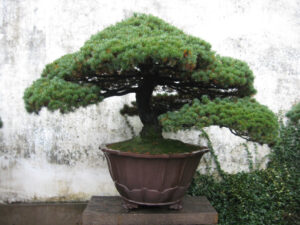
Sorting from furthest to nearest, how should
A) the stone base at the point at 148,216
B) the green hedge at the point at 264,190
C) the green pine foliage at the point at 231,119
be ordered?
the green hedge at the point at 264,190 < the stone base at the point at 148,216 < the green pine foliage at the point at 231,119

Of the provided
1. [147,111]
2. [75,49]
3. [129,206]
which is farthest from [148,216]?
[75,49]

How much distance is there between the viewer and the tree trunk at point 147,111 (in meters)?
1.64

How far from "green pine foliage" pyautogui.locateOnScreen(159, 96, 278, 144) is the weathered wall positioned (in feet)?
3.74

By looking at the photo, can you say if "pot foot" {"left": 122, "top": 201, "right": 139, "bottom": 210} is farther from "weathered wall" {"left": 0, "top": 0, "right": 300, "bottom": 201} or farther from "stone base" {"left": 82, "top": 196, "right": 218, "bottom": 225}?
"weathered wall" {"left": 0, "top": 0, "right": 300, "bottom": 201}

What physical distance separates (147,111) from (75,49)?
1.09 meters

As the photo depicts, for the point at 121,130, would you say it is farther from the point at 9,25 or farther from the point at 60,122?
the point at 9,25

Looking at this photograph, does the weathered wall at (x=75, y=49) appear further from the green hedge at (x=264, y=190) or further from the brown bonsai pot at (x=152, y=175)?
the brown bonsai pot at (x=152, y=175)

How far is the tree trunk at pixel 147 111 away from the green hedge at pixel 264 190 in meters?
0.95

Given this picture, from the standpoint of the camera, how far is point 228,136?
2.45 metres

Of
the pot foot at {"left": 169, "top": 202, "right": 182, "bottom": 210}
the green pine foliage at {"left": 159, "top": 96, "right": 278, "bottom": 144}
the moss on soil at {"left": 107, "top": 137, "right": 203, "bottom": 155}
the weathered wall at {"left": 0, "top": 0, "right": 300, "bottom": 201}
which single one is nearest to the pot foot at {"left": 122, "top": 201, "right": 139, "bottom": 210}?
the pot foot at {"left": 169, "top": 202, "right": 182, "bottom": 210}

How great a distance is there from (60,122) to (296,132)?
205 centimetres

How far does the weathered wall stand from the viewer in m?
2.36

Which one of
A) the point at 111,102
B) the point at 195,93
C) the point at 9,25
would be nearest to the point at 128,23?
the point at 195,93

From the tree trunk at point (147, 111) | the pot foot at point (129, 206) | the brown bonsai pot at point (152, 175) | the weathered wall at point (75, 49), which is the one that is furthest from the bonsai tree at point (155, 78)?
the weathered wall at point (75, 49)
